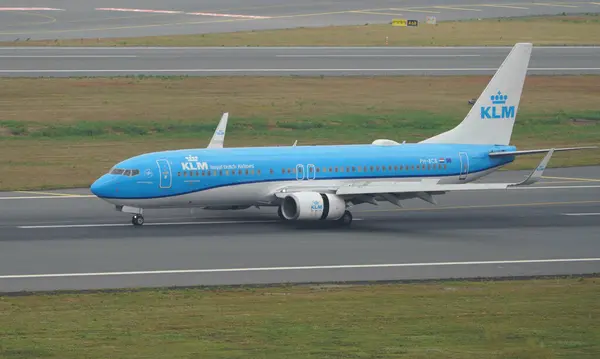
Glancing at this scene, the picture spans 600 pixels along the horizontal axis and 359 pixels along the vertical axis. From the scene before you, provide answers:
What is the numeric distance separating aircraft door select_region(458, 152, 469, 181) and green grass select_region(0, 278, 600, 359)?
16.9 m

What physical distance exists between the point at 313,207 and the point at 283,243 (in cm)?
391

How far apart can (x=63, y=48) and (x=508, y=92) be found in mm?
61486

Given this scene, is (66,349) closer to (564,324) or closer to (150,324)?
(150,324)

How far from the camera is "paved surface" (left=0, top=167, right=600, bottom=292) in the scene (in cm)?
4359

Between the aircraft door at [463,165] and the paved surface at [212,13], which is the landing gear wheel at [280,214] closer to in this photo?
the aircraft door at [463,165]

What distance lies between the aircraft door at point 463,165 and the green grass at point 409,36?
61.4 metres

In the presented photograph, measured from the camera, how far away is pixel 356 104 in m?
→ 90.9

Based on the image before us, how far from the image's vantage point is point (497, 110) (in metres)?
61.1

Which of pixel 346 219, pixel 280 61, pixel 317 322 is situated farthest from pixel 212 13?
pixel 317 322

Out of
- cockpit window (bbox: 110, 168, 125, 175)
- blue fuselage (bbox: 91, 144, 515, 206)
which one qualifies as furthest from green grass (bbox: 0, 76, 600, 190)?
blue fuselage (bbox: 91, 144, 515, 206)

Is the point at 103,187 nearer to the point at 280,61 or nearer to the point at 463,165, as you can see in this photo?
the point at 463,165

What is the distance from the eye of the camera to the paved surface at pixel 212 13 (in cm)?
13100

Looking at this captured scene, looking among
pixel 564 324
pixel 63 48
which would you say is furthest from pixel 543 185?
pixel 63 48

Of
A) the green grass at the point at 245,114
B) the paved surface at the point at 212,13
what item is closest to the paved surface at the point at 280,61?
the green grass at the point at 245,114
